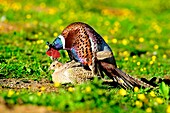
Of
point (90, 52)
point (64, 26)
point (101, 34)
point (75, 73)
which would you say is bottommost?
point (75, 73)

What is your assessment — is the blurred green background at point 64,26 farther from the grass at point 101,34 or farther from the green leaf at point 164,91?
the green leaf at point 164,91

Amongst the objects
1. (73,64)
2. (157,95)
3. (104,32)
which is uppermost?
(104,32)

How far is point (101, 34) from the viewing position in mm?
14531

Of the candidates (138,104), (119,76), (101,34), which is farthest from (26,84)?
(101,34)

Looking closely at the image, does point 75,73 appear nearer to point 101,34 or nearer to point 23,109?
point 23,109

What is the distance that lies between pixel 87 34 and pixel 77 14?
32.9 ft

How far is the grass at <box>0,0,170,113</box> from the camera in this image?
19.1 ft

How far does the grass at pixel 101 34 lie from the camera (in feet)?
19.1

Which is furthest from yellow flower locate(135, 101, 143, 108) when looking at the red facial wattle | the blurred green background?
the blurred green background

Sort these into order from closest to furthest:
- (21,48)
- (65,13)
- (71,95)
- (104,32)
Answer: (71,95) < (21,48) < (104,32) < (65,13)

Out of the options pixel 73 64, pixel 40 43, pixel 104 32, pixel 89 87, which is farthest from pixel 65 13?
pixel 89 87

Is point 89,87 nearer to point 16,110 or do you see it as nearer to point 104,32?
point 16,110

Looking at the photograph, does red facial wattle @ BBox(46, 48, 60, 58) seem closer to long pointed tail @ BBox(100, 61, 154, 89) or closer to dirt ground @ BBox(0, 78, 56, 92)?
dirt ground @ BBox(0, 78, 56, 92)

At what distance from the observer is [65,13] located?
56.7 ft
